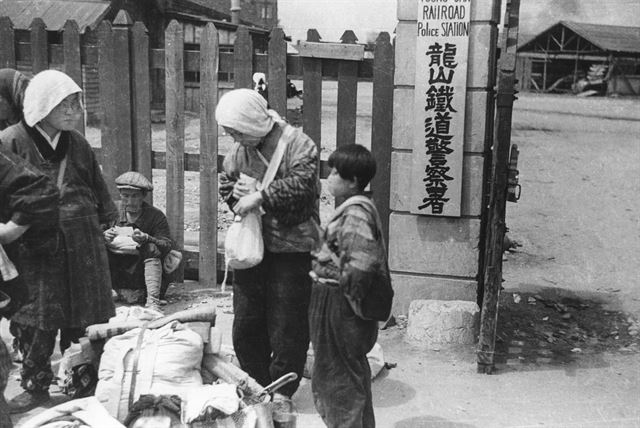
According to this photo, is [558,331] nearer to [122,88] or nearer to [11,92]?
[122,88]

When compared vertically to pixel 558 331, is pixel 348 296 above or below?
above

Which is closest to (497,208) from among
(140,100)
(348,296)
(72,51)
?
(348,296)

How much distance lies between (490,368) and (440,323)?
1.90 feet

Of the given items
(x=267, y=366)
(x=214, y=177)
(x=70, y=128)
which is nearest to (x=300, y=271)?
(x=267, y=366)

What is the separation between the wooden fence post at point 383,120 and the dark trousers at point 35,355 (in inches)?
105

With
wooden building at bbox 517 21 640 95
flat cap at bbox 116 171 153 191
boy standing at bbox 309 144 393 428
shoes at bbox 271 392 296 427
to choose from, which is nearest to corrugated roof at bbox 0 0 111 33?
flat cap at bbox 116 171 153 191

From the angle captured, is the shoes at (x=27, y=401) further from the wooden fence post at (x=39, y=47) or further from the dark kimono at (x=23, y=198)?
the wooden fence post at (x=39, y=47)

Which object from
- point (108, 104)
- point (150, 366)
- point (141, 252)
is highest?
point (108, 104)

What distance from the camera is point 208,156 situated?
20.6 feet

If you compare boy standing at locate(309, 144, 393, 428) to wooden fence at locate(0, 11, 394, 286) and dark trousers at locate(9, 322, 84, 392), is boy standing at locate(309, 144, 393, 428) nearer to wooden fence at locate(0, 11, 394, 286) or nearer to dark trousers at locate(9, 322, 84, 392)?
dark trousers at locate(9, 322, 84, 392)

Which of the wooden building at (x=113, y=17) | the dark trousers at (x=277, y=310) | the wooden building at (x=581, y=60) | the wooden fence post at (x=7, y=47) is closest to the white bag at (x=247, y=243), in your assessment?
the dark trousers at (x=277, y=310)

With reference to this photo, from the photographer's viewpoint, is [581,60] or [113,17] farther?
[581,60]

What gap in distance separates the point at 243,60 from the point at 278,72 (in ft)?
1.04

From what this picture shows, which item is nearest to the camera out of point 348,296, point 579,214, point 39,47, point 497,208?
point 348,296
